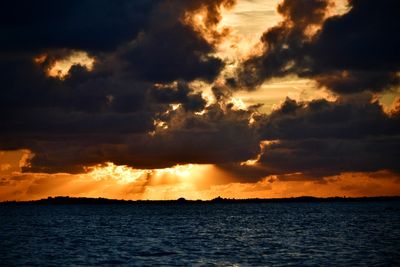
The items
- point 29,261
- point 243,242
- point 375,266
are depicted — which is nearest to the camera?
point 375,266

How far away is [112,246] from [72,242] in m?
10.5

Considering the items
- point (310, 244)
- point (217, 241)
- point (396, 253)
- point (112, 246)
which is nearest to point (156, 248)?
point (112, 246)

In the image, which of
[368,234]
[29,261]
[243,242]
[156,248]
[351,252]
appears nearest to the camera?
[29,261]

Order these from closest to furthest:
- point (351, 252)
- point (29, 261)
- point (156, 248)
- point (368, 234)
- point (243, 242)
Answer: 1. point (29, 261)
2. point (351, 252)
3. point (156, 248)
4. point (243, 242)
5. point (368, 234)

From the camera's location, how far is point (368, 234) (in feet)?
355

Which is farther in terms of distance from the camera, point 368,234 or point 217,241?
point 368,234

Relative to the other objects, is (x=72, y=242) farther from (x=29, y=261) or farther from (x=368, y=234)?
(x=368, y=234)

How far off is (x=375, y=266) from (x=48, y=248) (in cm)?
4491

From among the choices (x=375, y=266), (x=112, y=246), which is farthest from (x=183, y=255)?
(x=375, y=266)

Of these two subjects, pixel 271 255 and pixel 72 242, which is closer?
pixel 271 255

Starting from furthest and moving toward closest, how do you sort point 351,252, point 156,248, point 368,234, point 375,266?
point 368,234 → point 156,248 → point 351,252 → point 375,266

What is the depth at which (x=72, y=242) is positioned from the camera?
97.6 metres

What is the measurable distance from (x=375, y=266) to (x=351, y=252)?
44.3 feet

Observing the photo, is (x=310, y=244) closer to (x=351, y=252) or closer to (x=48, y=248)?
(x=351, y=252)
